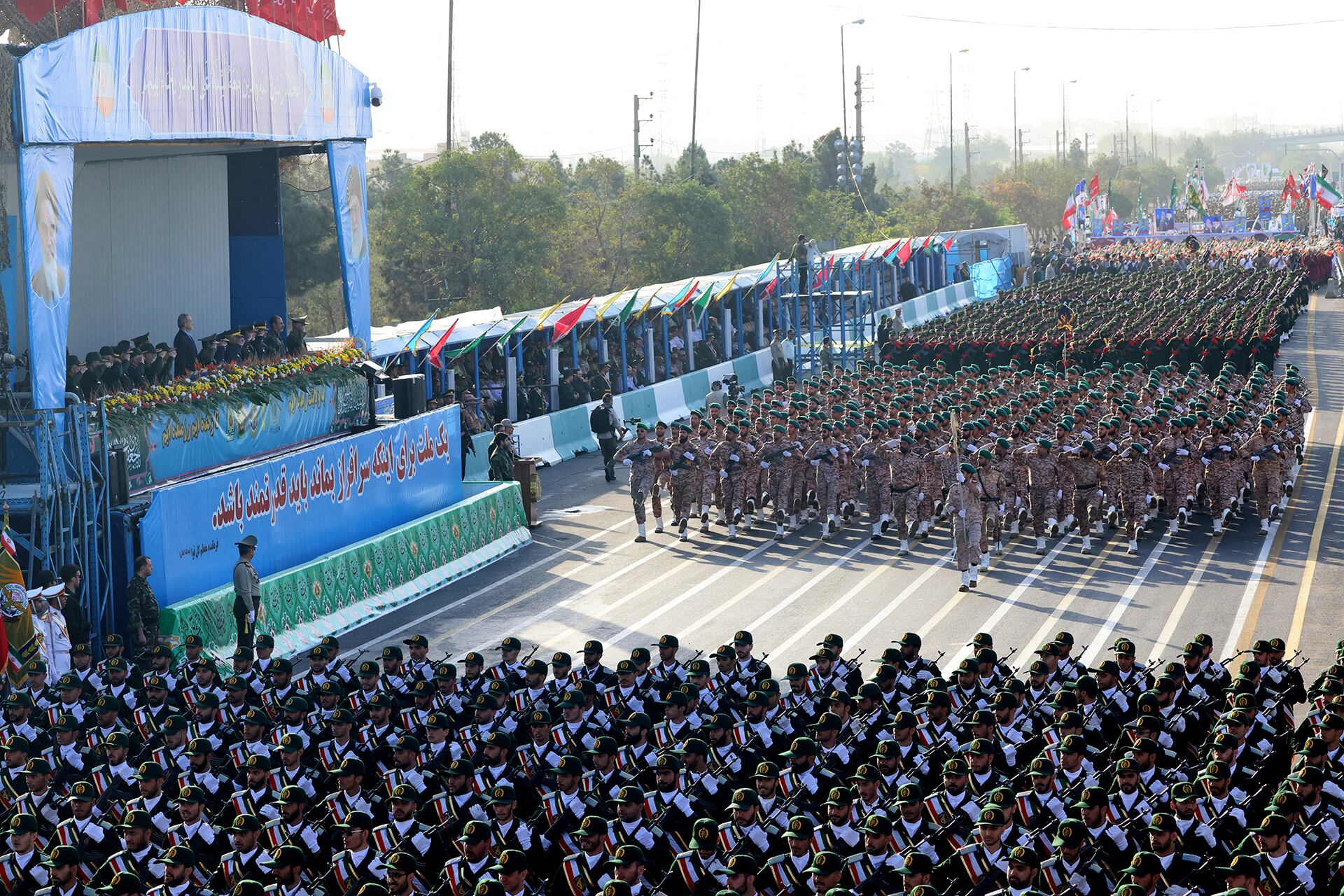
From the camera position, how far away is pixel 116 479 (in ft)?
52.4

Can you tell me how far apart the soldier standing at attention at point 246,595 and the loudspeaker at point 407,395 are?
20.8 ft

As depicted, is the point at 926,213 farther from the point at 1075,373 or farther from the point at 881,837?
the point at 881,837

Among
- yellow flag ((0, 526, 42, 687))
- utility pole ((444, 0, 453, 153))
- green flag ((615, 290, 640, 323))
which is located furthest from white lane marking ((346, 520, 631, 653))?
utility pole ((444, 0, 453, 153))

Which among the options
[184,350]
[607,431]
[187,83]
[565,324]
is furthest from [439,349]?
[187,83]

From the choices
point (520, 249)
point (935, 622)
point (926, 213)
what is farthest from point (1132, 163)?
point (935, 622)

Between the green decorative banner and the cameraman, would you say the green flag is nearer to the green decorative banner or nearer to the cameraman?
the cameraman

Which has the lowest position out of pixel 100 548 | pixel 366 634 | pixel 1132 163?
pixel 366 634

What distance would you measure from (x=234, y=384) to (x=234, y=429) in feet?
2.05

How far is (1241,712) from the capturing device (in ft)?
34.8

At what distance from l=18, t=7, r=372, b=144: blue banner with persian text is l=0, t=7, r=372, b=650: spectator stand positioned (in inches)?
0.8

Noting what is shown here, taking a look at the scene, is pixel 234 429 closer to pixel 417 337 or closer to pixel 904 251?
pixel 417 337

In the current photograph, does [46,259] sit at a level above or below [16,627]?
above

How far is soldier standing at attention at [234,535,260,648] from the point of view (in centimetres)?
1595

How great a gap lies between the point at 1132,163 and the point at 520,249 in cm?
13538
